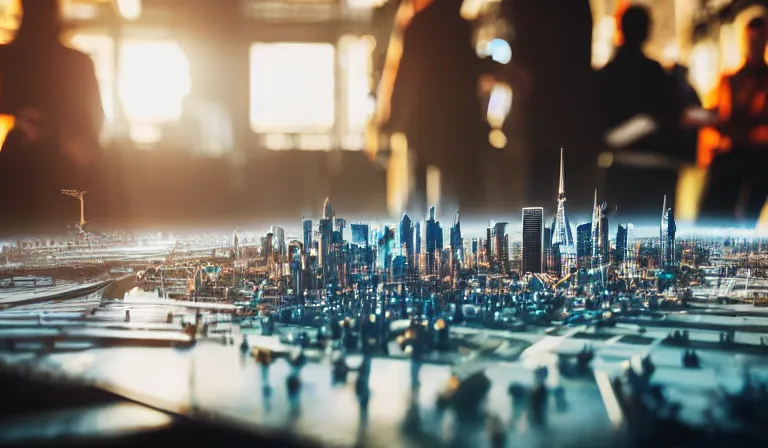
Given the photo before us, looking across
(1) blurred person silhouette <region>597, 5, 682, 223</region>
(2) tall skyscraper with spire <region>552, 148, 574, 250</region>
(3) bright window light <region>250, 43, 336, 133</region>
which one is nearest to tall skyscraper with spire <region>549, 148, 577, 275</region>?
(2) tall skyscraper with spire <region>552, 148, 574, 250</region>

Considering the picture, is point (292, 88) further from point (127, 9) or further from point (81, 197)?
point (81, 197)

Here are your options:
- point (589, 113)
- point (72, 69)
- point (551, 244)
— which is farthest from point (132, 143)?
point (589, 113)

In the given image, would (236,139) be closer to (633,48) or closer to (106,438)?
(106,438)

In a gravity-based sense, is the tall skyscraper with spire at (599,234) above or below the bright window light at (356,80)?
below

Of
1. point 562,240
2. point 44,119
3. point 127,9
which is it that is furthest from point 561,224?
point 44,119

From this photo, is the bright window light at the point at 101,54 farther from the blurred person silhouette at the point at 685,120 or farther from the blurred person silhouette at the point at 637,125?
the blurred person silhouette at the point at 685,120

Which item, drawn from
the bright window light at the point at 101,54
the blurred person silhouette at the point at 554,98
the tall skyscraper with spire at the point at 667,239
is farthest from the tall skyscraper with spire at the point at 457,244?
the bright window light at the point at 101,54
